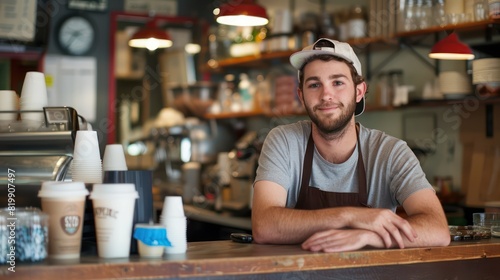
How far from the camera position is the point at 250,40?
7.02 metres

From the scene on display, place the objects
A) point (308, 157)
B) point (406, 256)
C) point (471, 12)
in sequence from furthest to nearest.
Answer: point (471, 12), point (308, 157), point (406, 256)

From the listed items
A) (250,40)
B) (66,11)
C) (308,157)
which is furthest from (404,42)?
(66,11)

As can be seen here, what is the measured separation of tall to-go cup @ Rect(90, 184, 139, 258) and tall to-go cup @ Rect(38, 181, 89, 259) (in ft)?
0.17

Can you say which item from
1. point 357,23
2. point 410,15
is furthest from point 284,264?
point 357,23

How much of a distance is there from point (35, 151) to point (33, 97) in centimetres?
26

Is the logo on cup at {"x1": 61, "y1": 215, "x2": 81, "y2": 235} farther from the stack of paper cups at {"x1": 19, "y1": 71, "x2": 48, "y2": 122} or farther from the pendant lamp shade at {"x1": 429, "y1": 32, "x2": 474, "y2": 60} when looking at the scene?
the pendant lamp shade at {"x1": 429, "y1": 32, "x2": 474, "y2": 60}

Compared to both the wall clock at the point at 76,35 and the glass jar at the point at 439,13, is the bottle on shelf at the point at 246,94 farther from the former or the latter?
the glass jar at the point at 439,13

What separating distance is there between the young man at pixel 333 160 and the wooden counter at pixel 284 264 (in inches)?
7.5

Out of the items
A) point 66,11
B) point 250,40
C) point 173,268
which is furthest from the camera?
point 66,11

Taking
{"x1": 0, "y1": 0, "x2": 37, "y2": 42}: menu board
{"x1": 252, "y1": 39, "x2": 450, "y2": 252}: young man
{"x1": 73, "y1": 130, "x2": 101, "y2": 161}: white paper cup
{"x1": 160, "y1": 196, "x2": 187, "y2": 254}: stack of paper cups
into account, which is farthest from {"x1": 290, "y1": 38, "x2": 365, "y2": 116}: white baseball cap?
{"x1": 0, "y1": 0, "x2": 37, "y2": 42}: menu board

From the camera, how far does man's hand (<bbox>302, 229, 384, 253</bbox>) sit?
8.02ft

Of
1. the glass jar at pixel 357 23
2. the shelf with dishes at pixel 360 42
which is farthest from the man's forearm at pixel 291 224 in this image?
the glass jar at pixel 357 23

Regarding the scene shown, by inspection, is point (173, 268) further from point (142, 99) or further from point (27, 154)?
point (142, 99)

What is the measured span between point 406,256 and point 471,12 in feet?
8.74
